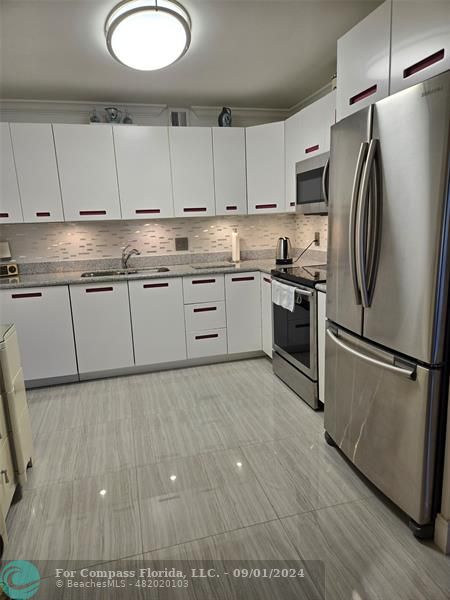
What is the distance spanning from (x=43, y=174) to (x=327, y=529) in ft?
10.7

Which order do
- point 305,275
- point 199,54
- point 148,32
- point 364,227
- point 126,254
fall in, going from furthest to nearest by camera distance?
point 126,254, point 305,275, point 199,54, point 148,32, point 364,227

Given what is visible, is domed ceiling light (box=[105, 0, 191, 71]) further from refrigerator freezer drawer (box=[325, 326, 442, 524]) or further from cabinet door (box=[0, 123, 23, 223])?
A: refrigerator freezer drawer (box=[325, 326, 442, 524])

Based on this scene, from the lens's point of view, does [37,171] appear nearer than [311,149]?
No

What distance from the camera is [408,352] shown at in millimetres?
1489

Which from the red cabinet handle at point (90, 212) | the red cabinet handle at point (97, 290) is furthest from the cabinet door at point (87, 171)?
the red cabinet handle at point (97, 290)

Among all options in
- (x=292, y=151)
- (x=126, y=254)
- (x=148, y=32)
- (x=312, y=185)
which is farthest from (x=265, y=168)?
(x=148, y=32)

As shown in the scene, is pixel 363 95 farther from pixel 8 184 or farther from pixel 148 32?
pixel 8 184

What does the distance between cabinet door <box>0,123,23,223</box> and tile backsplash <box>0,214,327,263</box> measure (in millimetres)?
334

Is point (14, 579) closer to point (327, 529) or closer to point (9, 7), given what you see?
point (327, 529)

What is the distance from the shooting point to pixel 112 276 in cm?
325

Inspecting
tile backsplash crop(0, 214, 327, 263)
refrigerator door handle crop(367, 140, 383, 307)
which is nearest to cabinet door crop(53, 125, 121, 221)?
tile backsplash crop(0, 214, 327, 263)

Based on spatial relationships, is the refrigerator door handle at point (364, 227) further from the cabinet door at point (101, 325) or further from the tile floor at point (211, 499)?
the cabinet door at point (101, 325)

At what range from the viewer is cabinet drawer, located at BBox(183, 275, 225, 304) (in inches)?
134

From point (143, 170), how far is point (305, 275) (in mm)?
1792
